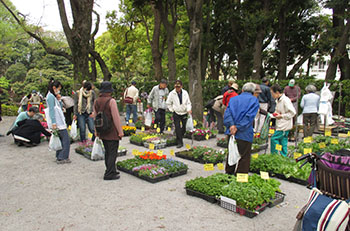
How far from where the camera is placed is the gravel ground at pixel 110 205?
432 cm

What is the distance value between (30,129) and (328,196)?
9.52m

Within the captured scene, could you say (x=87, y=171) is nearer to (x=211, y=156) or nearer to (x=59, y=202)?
(x=59, y=202)

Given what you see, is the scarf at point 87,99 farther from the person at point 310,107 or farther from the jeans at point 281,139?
the person at point 310,107

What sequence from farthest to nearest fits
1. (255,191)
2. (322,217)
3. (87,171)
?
(87,171), (255,191), (322,217)

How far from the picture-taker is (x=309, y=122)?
9.95 metres

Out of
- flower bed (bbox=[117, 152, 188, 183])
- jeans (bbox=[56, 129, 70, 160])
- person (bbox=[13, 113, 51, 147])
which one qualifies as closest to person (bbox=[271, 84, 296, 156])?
flower bed (bbox=[117, 152, 188, 183])

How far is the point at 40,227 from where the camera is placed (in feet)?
14.1

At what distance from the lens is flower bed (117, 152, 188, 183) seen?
6.28m

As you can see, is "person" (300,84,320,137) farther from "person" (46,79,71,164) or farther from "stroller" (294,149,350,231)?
"person" (46,79,71,164)

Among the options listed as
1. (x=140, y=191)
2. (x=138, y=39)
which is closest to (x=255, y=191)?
(x=140, y=191)

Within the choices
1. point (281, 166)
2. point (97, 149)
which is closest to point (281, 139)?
point (281, 166)

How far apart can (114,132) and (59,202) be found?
5.80 feet

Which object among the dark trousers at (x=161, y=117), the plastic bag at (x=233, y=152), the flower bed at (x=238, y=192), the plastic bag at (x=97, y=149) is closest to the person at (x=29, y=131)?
the plastic bag at (x=97, y=149)

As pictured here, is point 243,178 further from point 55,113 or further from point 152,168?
point 55,113
